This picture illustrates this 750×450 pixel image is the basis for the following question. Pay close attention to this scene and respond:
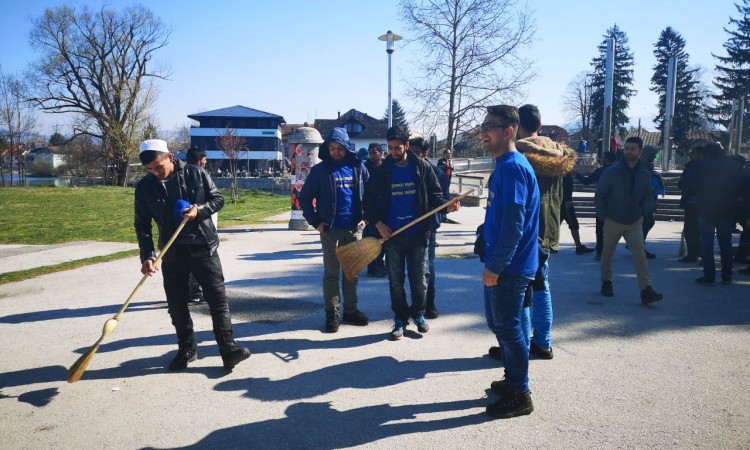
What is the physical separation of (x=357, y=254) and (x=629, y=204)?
11.6 ft

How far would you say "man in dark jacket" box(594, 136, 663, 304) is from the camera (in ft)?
19.3

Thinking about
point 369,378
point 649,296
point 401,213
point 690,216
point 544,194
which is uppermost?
point 544,194

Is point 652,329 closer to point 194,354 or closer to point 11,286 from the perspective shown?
point 194,354

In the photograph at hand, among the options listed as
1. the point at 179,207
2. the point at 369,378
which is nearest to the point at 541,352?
the point at 369,378

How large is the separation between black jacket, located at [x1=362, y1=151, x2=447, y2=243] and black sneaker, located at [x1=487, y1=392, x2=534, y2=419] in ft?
6.29

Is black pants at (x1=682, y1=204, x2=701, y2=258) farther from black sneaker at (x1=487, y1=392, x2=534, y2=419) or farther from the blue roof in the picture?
the blue roof

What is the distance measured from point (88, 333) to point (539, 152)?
16.3 ft

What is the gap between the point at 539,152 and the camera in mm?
4508

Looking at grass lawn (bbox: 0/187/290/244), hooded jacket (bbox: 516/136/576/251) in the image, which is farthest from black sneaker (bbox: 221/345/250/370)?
grass lawn (bbox: 0/187/290/244)

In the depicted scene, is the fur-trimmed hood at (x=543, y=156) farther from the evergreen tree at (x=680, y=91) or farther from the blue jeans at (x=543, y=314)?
the evergreen tree at (x=680, y=91)

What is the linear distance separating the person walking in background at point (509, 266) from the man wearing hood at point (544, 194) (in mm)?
932

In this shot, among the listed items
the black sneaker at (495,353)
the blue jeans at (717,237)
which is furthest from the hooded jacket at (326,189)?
the blue jeans at (717,237)

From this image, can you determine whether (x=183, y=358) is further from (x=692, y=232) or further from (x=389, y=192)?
(x=692, y=232)

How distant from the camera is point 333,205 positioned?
511cm
